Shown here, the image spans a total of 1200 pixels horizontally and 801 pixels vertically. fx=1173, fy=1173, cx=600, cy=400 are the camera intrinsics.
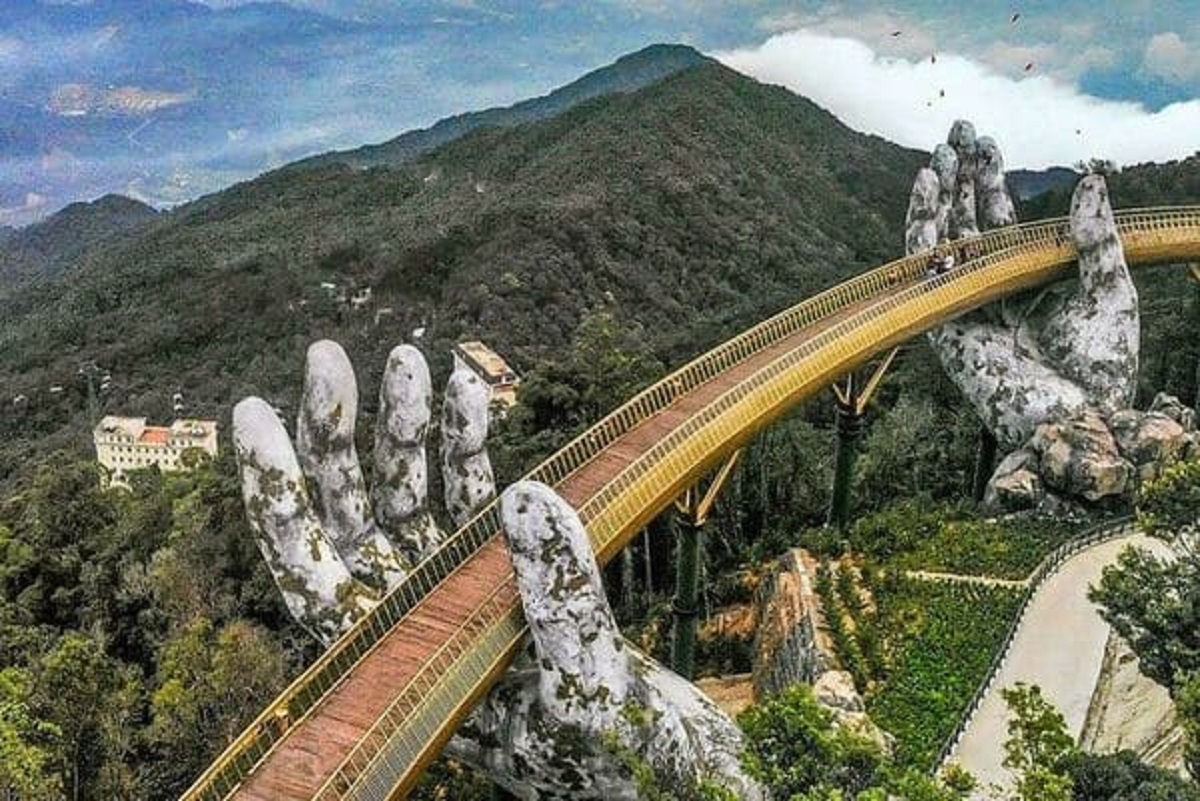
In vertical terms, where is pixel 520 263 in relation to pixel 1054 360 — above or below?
above

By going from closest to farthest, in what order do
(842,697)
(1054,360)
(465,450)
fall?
1. (465,450)
2. (842,697)
3. (1054,360)

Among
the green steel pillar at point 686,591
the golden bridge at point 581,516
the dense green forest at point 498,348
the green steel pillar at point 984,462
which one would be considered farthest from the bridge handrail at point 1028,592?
the golden bridge at point 581,516

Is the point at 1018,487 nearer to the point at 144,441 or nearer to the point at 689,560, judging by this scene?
the point at 689,560

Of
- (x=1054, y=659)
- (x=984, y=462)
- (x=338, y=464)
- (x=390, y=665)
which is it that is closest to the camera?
(x=390, y=665)

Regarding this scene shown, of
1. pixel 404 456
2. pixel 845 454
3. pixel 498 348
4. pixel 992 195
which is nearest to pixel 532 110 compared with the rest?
pixel 498 348

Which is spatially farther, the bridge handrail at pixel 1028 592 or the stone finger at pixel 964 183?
the stone finger at pixel 964 183

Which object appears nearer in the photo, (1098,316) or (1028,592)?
(1028,592)

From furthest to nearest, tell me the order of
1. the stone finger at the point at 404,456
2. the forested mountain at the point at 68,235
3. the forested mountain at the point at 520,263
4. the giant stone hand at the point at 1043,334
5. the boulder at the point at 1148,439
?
1. the forested mountain at the point at 68,235
2. the forested mountain at the point at 520,263
3. the giant stone hand at the point at 1043,334
4. the boulder at the point at 1148,439
5. the stone finger at the point at 404,456

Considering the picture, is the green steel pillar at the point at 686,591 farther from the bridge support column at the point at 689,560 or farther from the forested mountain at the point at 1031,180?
the forested mountain at the point at 1031,180

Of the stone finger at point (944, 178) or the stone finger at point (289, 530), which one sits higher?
the stone finger at point (944, 178)
